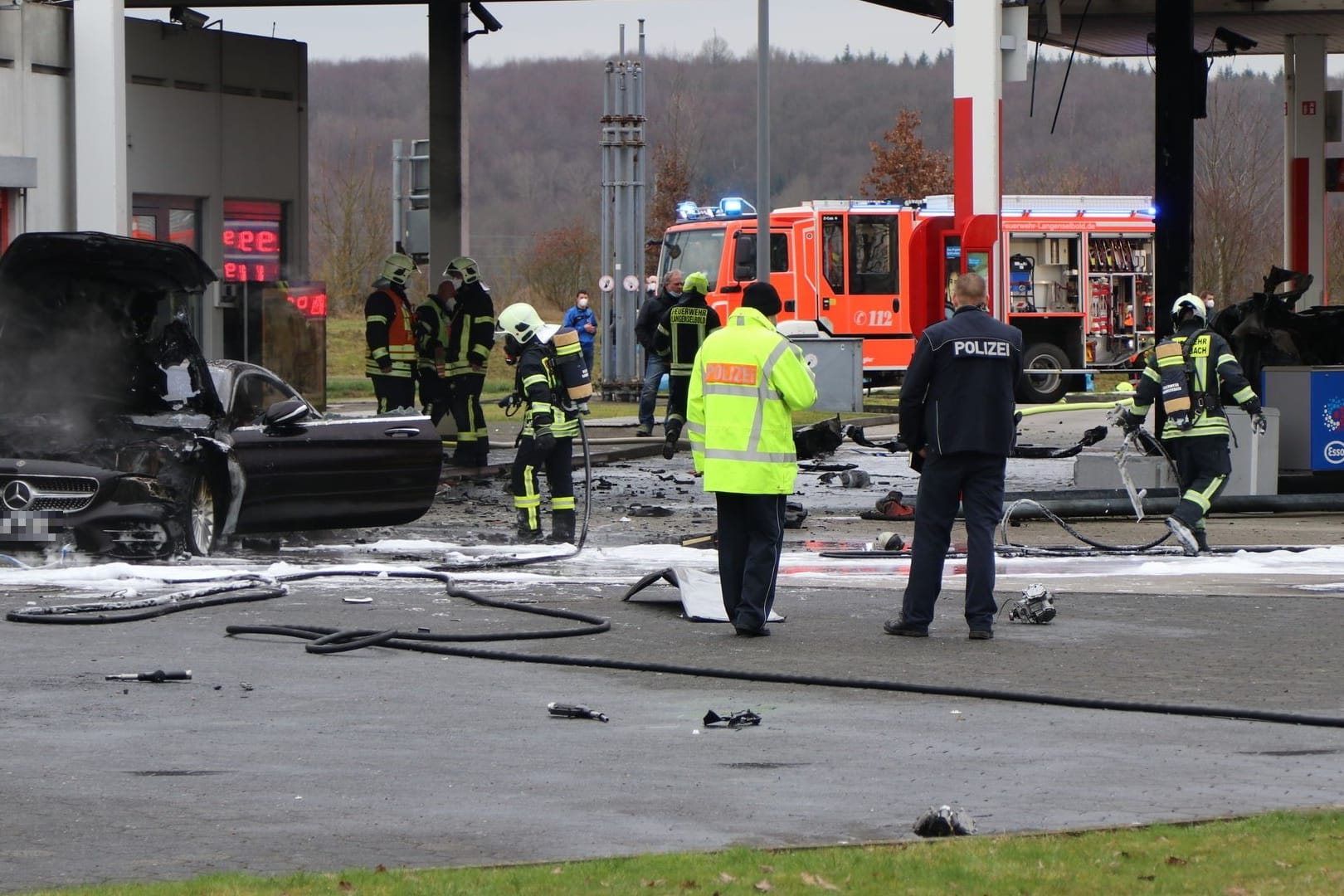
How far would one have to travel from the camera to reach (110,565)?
39.4ft

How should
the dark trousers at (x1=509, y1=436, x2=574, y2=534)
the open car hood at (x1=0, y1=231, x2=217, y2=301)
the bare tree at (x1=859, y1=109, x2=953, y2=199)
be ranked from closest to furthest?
1. the open car hood at (x1=0, y1=231, x2=217, y2=301)
2. the dark trousers at (x1=509, y1=436, x2=574, y2=534)
3. the bare tree at (x1=859, y1=109, x2=953, y2=199)

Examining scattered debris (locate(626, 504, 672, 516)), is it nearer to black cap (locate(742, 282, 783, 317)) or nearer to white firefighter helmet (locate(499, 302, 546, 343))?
white firefighter helmet (locate(499, 302, 546, 343))

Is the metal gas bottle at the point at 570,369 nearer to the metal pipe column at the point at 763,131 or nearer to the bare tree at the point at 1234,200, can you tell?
the metal pipe column at the point at 763,131

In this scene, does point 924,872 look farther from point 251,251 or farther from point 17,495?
point 251,251

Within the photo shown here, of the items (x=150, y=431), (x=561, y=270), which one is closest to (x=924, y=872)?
(x=150, y=431)

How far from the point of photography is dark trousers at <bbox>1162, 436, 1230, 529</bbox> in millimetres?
13445

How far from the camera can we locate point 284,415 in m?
13.0

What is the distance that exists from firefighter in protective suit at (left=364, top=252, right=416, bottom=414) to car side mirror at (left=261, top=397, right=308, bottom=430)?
6.19m

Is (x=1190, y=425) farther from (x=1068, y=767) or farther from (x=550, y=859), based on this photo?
(x=550, y=859)

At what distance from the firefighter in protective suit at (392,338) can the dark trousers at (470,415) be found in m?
0.46

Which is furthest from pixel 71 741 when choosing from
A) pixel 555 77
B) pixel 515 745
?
pixel 555 77

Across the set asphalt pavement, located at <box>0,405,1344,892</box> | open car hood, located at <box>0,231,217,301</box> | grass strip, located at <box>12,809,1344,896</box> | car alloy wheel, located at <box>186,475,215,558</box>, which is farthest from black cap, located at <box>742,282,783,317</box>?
grass strip, located at <box>12,809,1344,896</box>

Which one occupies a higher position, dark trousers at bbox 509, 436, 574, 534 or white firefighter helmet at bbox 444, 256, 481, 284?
white firefighter helmet at bbox 444, 256, 481, 284

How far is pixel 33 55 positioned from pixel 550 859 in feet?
42.8
